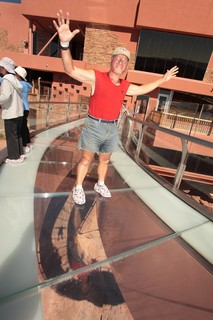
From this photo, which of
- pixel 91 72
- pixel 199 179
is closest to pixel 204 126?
pixel 199 179

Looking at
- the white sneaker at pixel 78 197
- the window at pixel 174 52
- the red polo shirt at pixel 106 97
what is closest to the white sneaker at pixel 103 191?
the white sneaker at pixel 78 197

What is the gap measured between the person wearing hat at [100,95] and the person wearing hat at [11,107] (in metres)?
1.18

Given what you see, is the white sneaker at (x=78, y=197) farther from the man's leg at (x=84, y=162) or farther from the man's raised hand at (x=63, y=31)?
the man's raised hand at (x=63, y=31)

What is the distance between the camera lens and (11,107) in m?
2.87

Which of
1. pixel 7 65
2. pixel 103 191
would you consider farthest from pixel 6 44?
pixel 103 191

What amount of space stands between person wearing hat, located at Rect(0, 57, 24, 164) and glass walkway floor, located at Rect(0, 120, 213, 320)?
1.18 ft

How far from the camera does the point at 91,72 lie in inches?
76.9

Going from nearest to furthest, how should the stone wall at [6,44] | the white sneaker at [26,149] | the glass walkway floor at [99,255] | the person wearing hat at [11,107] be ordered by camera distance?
the glass walkway floor at [99,255] → the person wearing hat at [11,107] → the white sneaker at [26,149] → the stone wall at [6,44]

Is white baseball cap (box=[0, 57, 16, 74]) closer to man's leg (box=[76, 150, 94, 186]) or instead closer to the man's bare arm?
the man's bare arm

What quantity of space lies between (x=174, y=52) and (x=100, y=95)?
16975mm

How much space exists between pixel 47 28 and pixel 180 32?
12.9 m

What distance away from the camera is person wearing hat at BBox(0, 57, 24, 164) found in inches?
107

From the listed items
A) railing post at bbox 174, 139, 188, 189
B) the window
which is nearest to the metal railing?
railing post at bbox 174, 139, 188, 189

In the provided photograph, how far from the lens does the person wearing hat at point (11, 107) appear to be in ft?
8.89
